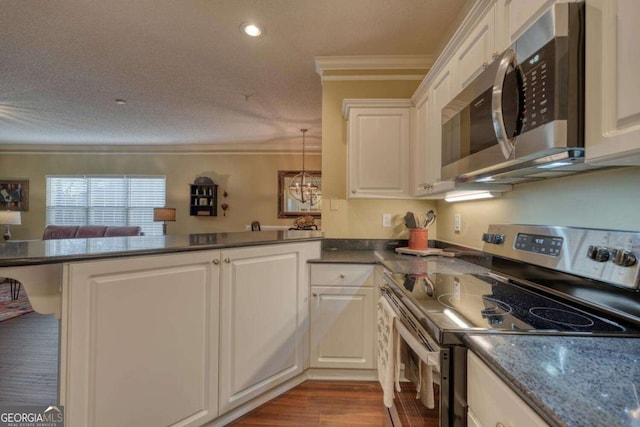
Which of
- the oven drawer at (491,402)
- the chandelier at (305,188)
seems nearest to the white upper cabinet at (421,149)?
the oven drawer at (491,402)

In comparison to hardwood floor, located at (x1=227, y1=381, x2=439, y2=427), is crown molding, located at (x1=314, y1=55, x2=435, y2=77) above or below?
above

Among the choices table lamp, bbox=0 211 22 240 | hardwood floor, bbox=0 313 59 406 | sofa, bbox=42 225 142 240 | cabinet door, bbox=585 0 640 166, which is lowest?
hardwood floor, bbox=0 313 59 406

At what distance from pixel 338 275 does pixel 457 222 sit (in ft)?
3.17

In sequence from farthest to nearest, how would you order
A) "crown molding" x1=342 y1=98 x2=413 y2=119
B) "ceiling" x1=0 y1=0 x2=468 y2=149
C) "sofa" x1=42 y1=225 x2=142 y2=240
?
"sofa" x1=42 y1=225 x2=142 y2=240
"crown molding" x1=342 y1=98 x2=413 y2=119
"ceiling" x1=0 y1=0 x2=468 y2=149

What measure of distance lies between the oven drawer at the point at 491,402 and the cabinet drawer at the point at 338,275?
4.30 feet

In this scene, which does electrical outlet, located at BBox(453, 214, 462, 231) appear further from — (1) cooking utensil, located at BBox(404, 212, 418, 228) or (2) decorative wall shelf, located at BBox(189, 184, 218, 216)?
(2) decorative wall shelf, located at BBox(189, 184, 218, 216)

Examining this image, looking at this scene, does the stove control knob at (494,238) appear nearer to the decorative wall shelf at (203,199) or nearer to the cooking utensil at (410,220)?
the cooking utensil at (410,220)

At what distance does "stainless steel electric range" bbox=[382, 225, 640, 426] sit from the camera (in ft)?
2.65

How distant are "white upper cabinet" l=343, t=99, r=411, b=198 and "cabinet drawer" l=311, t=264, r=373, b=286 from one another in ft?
1.99

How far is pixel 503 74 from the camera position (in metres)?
1.03

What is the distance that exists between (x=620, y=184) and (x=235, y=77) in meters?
3.01

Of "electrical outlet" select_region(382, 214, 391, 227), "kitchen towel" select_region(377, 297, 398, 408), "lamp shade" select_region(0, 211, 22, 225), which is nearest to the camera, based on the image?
"kitchen towel" select_region(377, 297, 398, 408)

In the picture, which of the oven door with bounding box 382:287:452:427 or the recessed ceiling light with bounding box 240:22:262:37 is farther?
the recessed ceiling light with bounding box 240:22:262:37

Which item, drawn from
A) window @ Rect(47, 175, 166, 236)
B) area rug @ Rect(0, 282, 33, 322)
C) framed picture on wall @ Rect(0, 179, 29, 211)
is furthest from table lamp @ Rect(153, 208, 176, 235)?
framed picture on wall @ Rect(0, 179, 29, 211)
